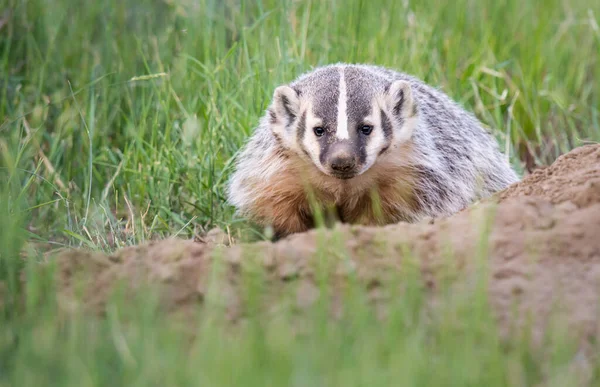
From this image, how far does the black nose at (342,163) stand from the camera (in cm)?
320

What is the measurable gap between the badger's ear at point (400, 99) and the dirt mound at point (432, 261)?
3.34 feet

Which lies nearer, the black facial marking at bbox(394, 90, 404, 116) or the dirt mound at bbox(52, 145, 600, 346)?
the dirt mound at bbox(52, 145, 600, 346)

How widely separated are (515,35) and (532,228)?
2.96 meters

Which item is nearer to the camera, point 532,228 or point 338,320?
point 338,320

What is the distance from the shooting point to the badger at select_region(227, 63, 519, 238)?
3.35 metres

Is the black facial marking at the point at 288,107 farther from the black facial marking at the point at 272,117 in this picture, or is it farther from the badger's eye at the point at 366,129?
the badger's eye at the point at 366,129

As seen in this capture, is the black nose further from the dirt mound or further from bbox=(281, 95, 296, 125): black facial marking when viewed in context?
the dirt mound

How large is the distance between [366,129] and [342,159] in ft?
0.78

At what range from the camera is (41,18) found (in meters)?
4.90

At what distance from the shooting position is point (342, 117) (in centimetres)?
330

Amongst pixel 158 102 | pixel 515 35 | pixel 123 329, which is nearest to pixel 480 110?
pixel 515 35

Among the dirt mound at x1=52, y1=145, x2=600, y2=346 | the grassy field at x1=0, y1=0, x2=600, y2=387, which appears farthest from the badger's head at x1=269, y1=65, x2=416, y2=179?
the dirt mound at x1=52, y1=145, x2=600, y2=346

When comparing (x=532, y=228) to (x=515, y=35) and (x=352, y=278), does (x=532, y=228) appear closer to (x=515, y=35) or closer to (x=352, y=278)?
(x=352, y=278)

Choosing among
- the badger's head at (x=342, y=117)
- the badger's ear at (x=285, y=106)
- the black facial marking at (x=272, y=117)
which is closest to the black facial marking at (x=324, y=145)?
the badger's head at (x=342, y=117)
